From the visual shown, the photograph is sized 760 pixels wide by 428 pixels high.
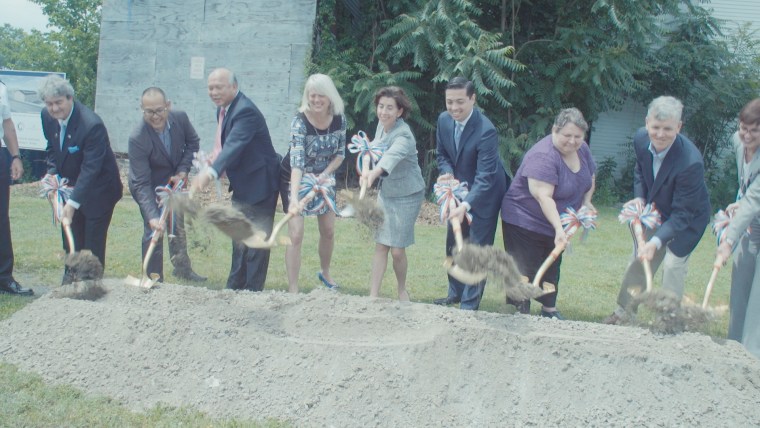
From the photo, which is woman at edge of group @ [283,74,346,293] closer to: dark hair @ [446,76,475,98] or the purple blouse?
dark hair @ [446,76,475,98]

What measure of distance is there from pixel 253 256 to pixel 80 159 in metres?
1.64

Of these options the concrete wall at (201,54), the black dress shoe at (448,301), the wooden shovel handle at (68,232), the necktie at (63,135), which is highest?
the concrete wall at (201,54)

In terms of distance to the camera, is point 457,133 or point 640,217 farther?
point 457,133

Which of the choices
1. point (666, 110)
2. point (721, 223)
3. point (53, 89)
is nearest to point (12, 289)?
point (53, 89)

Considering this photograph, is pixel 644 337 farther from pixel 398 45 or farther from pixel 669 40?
pixel 669 40

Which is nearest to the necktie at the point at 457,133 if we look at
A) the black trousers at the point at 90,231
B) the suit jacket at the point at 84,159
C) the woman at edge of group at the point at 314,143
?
the woman at edge of group at the point at 314,143

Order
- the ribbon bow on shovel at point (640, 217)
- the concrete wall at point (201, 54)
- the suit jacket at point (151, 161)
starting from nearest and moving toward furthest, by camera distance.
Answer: the ribbon bow on shovel at point (640, 217)
the suit jacket at point (151, 161)
the concrete wall at point (201, 54)

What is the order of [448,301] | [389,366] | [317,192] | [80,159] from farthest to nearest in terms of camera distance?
[448,301], [80,159], [317,192], [389,366]

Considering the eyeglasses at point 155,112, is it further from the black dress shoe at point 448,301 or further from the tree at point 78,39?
the tree at point 78,39

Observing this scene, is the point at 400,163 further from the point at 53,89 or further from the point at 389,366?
the point at 53,89

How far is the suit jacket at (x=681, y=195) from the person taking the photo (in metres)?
4.75

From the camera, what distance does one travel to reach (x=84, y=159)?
17.9 ft

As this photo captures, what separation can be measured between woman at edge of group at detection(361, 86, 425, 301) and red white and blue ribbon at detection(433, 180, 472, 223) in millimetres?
419

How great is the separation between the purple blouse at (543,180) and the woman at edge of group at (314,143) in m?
1.44
